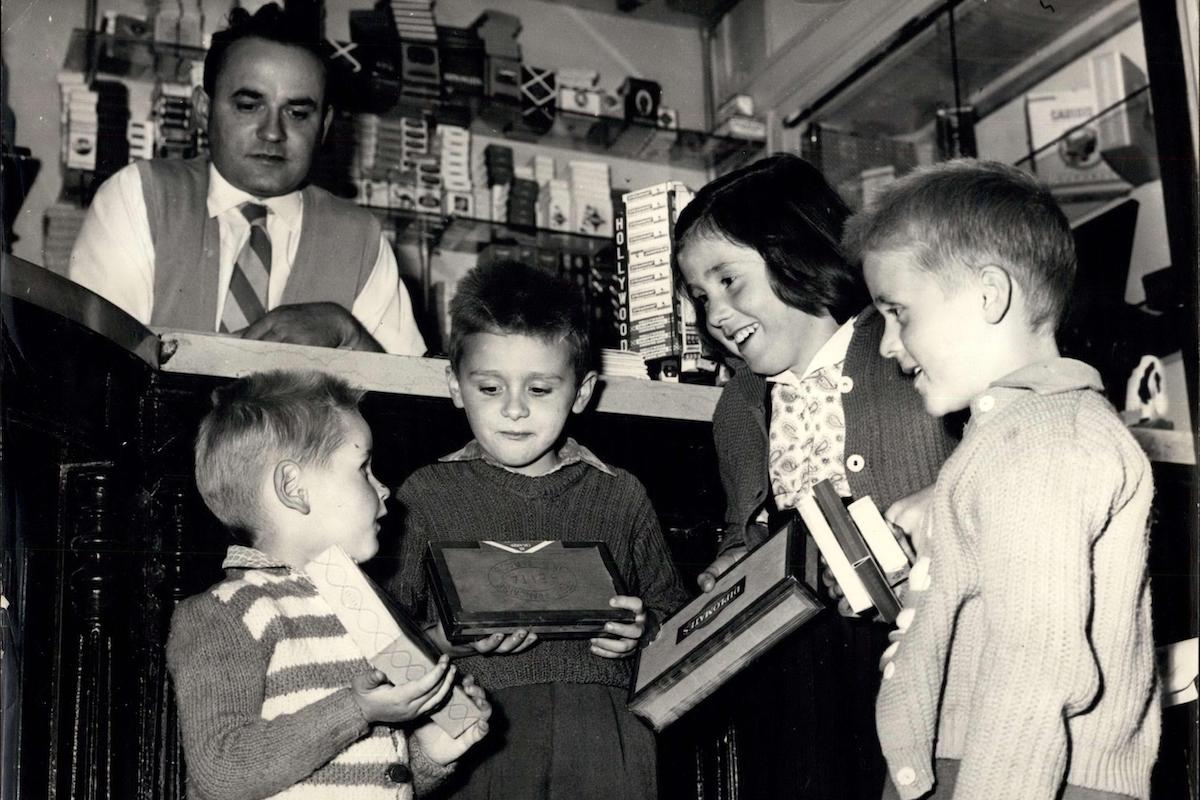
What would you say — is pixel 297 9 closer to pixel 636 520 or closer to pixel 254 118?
pixel 254 118

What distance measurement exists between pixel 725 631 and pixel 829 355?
58 centimetres

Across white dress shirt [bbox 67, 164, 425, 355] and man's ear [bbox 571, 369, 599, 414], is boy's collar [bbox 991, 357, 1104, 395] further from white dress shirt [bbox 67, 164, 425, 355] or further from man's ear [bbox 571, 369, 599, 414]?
white dress shirt [bbox 67, 164, 425, 355]

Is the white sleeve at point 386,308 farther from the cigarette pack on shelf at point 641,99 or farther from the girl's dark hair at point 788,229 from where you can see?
the cigarette pack on shelf at point 641,99

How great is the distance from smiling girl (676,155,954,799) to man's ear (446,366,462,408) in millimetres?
431

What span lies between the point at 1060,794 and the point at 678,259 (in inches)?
43.1

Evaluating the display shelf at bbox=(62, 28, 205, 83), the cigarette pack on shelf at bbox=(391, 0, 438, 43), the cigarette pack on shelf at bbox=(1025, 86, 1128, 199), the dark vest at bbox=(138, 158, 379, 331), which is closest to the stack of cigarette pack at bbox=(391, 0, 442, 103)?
the cigarette pack on shelf at bbox=(391, 0, 438, 43)

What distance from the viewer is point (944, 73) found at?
393cm

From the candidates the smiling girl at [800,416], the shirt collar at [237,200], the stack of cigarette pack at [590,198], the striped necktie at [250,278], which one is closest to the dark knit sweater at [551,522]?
the smiling girl at [800,416]

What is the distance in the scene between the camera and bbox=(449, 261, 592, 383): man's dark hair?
1829mm

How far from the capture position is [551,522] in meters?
1.79

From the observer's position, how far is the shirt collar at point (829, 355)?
1904mm

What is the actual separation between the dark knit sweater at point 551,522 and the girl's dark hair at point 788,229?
0.42 m

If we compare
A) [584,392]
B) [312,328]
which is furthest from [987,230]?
Answer: [312,328]

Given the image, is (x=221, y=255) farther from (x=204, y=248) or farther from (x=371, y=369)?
(x=371, y=369)
